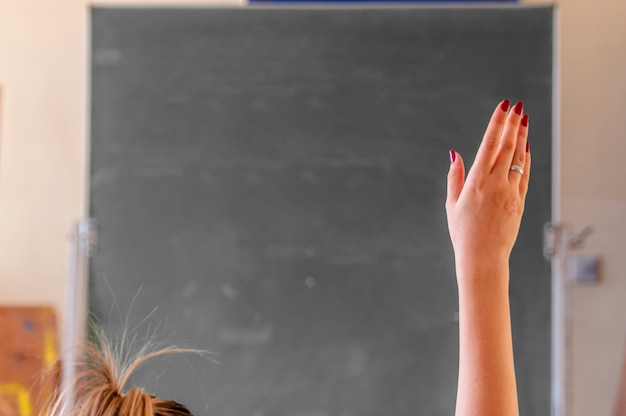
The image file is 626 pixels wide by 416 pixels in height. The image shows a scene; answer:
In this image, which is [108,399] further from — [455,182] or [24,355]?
[24,355]

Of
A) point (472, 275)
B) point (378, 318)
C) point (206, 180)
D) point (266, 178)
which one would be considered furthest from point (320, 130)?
point (472, 275)

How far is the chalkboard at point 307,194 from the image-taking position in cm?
250

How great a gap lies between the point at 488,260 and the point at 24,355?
2419mm

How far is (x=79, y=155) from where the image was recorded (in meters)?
2.84

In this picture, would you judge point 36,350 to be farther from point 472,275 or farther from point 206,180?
point 472,275

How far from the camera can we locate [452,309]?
2502mm

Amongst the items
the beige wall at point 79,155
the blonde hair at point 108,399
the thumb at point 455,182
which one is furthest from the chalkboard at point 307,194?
the thumb at point 455,182

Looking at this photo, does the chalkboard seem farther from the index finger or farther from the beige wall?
the index finger

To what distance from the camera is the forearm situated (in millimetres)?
703

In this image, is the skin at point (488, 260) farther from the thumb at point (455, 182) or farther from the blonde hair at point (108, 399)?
the blonde hair at point (108, 399)

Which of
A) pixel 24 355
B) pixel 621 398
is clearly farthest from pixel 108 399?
pixel 621 398

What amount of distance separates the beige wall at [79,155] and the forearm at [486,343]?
2.07m

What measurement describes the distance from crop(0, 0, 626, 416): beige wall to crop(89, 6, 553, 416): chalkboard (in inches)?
10.4

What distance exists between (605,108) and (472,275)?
7.28 feet
